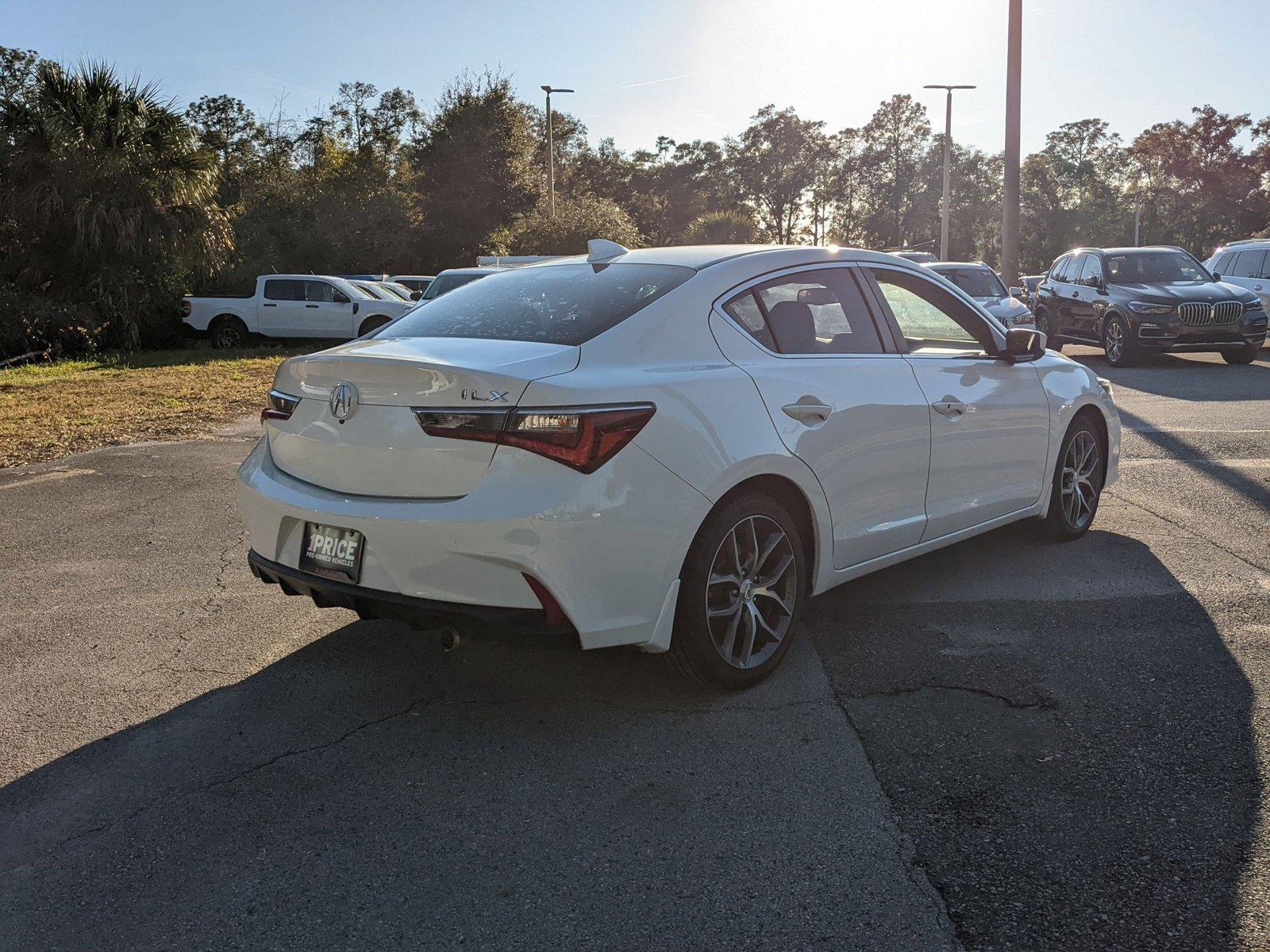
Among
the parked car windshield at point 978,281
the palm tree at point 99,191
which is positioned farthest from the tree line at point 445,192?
the parked car windshield at point 978,281

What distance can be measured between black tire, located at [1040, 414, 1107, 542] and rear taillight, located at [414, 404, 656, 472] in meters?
3.38

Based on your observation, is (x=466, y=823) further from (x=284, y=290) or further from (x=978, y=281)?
(x=284, y=290)

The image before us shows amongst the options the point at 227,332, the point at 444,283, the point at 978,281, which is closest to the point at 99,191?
the point at 227,332

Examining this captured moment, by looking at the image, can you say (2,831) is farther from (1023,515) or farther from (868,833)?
(1023,515)

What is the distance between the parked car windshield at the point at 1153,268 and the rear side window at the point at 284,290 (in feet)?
51.1

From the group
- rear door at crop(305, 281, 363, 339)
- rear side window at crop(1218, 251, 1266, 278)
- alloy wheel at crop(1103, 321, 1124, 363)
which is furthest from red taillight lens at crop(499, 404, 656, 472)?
rear door at crop(305, 281, 363, 339)

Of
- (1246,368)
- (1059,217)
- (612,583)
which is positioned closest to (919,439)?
(612,583)

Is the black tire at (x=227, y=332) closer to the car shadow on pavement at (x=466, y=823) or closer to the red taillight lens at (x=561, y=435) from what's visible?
the car shadow on pavement at (x=466, y=823)

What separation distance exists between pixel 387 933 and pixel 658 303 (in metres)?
2.28

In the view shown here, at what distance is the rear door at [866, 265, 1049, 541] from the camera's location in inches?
195

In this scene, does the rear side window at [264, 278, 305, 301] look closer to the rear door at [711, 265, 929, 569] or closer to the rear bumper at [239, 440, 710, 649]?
the rear door at [711, 265, 929, 569]

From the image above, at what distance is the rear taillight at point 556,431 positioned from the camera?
11.3ft

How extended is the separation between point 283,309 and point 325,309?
91cm

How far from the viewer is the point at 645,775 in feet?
11.3
